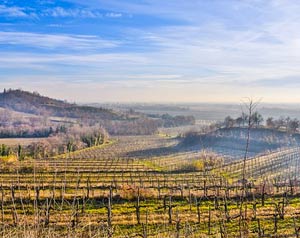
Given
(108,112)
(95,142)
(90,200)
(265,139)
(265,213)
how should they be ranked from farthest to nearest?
(108,112)
(95,142)
(265,139)
(90,200)
(265,213)

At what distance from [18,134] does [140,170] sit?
2165 inches

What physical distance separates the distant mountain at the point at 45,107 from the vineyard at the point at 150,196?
165ft

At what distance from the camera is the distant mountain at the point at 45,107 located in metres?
133

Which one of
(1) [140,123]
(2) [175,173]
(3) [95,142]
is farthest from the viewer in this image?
(1) [140,123]

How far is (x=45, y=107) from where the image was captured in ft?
468

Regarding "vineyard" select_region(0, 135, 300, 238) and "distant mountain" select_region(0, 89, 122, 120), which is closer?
"vineyard" select_region(0, 135, 300, 238)

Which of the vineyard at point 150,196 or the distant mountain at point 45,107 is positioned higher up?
the distant mountain at point 45,107

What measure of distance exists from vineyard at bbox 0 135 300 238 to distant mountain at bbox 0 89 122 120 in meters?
50.3

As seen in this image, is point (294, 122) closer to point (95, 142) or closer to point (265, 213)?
point (95, 142)

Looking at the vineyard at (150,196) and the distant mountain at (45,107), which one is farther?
the distant mountain at (45,107)

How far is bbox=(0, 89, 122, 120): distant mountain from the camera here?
438ft

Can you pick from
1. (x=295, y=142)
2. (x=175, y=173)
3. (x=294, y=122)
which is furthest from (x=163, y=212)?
(x=294, y=122)

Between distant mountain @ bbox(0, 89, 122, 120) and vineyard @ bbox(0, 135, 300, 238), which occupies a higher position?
distant mountain @ bbox(0, 89, 122, 120)

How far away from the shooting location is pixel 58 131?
93.6 meters
